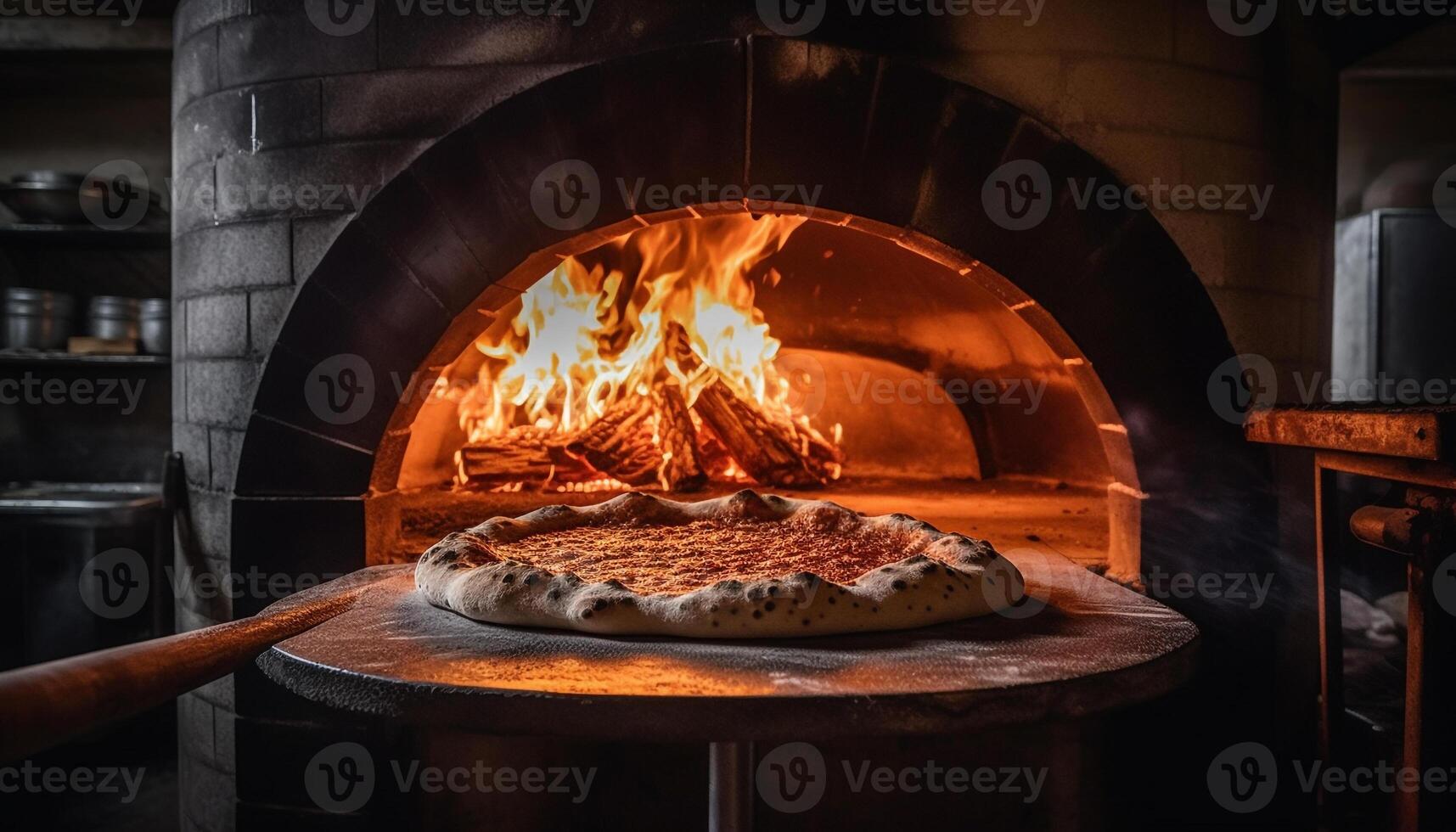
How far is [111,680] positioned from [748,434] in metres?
2.90

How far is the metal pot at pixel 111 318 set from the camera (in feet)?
13.9

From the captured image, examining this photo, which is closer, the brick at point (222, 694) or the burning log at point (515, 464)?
the brick at point (222, 694)

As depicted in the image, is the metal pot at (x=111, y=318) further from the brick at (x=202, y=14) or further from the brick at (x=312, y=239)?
the brick at (x=312, y=239)

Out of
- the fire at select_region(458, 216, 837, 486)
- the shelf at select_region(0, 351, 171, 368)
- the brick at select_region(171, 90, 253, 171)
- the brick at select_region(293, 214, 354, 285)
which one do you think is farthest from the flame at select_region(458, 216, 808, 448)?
the shelf at select_region(0, 351, 171, 368)

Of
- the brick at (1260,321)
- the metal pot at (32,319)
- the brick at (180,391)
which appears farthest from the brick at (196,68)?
the brick at (1260,321)

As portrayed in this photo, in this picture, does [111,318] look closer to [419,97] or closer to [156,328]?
[156,328]

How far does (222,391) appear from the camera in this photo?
3.05 m

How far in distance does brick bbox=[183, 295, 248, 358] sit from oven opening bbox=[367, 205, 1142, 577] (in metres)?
0.66

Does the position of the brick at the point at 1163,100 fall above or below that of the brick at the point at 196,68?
below

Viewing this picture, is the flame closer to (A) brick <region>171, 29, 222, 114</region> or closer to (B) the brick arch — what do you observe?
(B) the brick arch

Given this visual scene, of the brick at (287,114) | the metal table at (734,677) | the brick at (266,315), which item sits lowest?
the metal table at (734,677)

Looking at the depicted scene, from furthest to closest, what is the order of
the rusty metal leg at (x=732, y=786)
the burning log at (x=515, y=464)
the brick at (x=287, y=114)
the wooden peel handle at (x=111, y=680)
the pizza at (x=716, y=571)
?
the burning log at (x=515, y=464) < the brick at (x=287, y=114) < the rusty metal leg at (x=732, y=786) < the pizza at (x=716, y=571) < the wooden peel handle at (x=111, y=680)

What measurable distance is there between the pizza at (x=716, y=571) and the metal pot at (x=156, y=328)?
2.81 metres

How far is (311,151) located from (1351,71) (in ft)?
17.9
